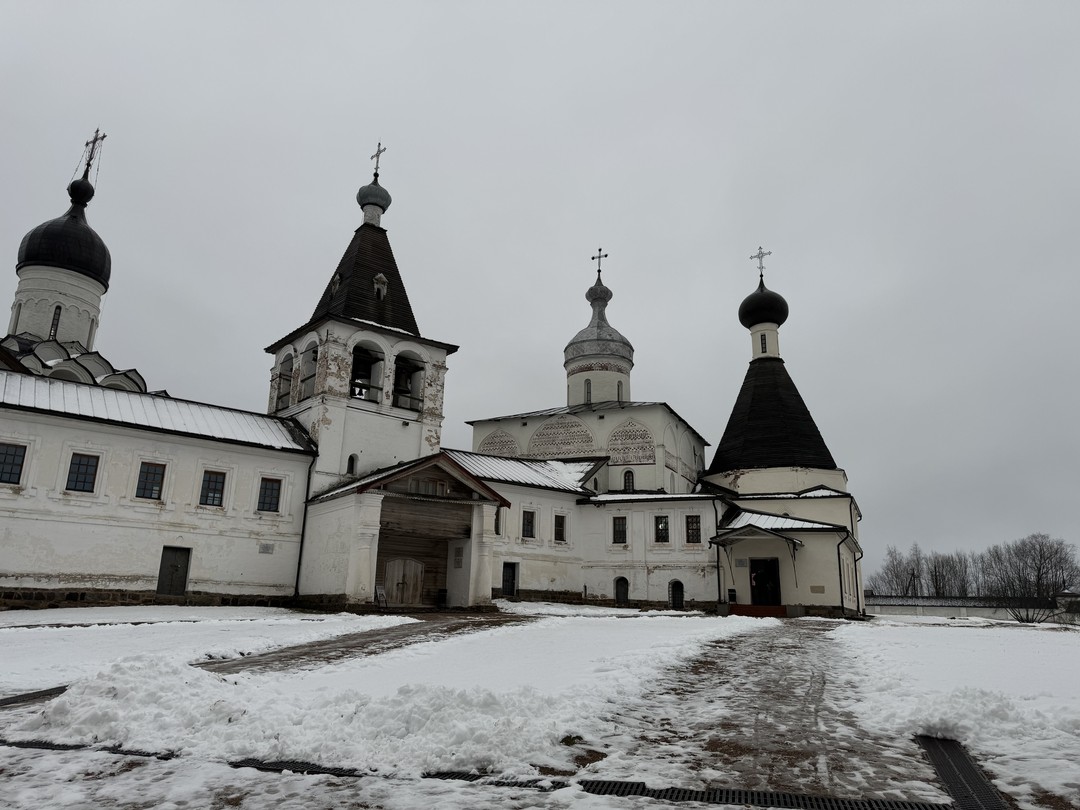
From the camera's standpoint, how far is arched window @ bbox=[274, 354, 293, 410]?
2850 cm

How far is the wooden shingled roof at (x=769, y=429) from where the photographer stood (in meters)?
35.4

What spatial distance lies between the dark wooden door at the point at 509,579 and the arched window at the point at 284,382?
1026cm

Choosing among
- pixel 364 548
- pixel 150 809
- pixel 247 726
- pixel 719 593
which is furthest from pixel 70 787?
pixel 719 593

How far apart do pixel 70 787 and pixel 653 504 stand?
91.3 feet

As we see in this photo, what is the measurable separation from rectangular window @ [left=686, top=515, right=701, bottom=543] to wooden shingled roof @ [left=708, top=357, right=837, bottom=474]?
6.35 metres

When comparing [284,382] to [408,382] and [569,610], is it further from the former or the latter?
[569,610]

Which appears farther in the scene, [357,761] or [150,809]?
[357,761]

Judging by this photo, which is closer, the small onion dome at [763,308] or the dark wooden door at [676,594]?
the dark wooden door at [676,594]

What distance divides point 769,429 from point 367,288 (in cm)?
1987

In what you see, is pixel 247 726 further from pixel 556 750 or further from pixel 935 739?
pixel 935 739

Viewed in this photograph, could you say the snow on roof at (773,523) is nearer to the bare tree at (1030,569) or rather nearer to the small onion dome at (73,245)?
the small onion dome at (73,245)

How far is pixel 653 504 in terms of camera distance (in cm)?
3130

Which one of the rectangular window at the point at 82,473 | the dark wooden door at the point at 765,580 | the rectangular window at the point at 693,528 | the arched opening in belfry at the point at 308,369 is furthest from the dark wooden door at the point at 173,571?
the dark wooden door at the point at 765,580

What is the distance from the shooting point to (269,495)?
24250 millimetres
